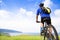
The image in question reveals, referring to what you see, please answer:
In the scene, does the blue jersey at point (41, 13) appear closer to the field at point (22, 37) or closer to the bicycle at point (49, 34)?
the bicycle at point (49, 34)

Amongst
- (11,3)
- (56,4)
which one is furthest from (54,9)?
(11,3)

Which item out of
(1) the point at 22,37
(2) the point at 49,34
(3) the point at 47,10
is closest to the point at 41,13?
(3) the point at 47,10

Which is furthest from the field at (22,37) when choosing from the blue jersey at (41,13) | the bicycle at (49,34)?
the blue jersey at (41,13)

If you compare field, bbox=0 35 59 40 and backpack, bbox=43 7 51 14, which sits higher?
backpack, bbox=43 7 51 14

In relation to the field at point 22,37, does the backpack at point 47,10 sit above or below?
above

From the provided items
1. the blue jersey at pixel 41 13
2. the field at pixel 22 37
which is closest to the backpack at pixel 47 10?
the blue jersey at pixel 41 13

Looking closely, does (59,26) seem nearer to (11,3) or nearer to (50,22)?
(50,22)

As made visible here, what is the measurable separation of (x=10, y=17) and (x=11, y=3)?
20 cm

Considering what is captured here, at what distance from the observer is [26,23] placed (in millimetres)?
8648

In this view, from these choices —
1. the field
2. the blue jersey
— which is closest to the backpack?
the blue jersey

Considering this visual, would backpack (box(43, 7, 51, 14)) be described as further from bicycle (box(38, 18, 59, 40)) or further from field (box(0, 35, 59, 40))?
field (box(0, 35, 59, 40))

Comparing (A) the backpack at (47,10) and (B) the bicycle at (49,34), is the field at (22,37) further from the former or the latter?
(A) the backpack at (47,10)

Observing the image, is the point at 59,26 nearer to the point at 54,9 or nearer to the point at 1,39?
the point at 54,9

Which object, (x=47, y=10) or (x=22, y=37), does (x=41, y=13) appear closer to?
(x=47, y=10)
